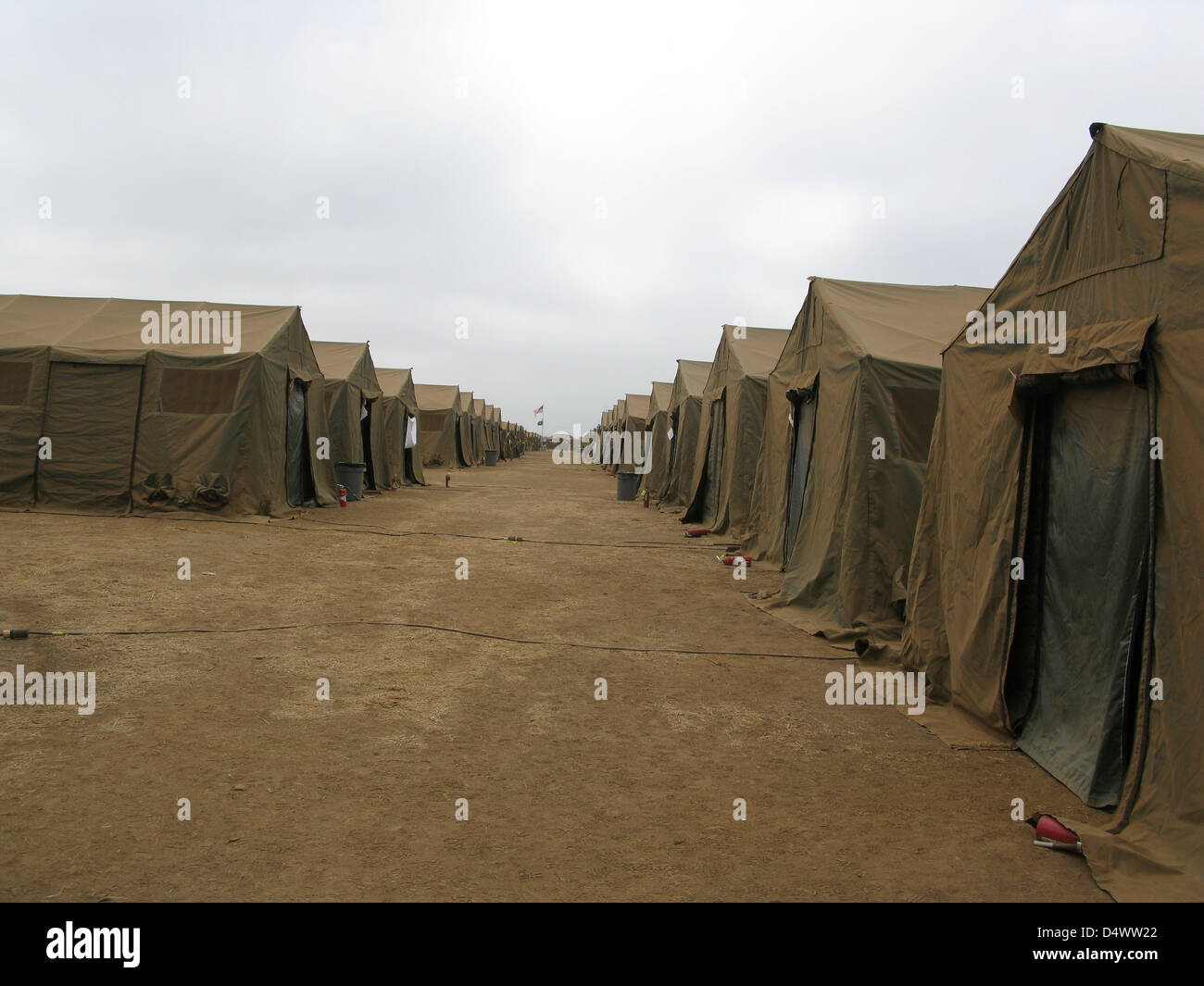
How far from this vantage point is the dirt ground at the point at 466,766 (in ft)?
9.74

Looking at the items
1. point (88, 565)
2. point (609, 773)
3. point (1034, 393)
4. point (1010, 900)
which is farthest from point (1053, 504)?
point (88, 565)

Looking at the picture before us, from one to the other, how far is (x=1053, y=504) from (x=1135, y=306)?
132 centimetres

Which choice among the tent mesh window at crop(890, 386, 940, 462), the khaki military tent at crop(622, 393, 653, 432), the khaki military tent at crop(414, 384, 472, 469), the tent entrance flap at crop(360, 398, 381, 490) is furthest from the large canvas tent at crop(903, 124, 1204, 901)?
the khaki military tent at crop(414, 384, 472, 469)

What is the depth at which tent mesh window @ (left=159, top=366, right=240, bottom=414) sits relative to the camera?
1315 centimetres

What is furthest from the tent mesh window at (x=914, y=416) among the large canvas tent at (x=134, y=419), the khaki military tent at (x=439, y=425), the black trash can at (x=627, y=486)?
the khaki military tent at (x=439, y=425)

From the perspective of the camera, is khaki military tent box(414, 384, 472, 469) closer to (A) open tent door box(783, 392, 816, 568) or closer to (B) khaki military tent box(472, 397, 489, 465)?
(B) khaki military tent box(472, 397, 489, 465)

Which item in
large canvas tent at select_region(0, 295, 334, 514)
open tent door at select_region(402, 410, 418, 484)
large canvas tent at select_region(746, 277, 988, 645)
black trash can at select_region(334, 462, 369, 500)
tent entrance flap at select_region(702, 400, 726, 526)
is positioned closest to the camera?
large canvas tent at select_region(746, 277, 988, 645)

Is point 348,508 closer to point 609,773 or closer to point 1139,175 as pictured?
point 609,773

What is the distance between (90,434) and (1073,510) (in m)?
14.5

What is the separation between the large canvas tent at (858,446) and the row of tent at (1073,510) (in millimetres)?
32

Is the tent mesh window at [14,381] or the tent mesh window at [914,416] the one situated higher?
A: the tent mesh window at [14,381]

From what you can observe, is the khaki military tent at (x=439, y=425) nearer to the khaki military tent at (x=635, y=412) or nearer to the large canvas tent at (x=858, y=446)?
the khaki military tent at (x=635, y=412)

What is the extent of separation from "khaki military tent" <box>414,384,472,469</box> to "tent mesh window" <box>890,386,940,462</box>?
29.0 m

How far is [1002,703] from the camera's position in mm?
4812
